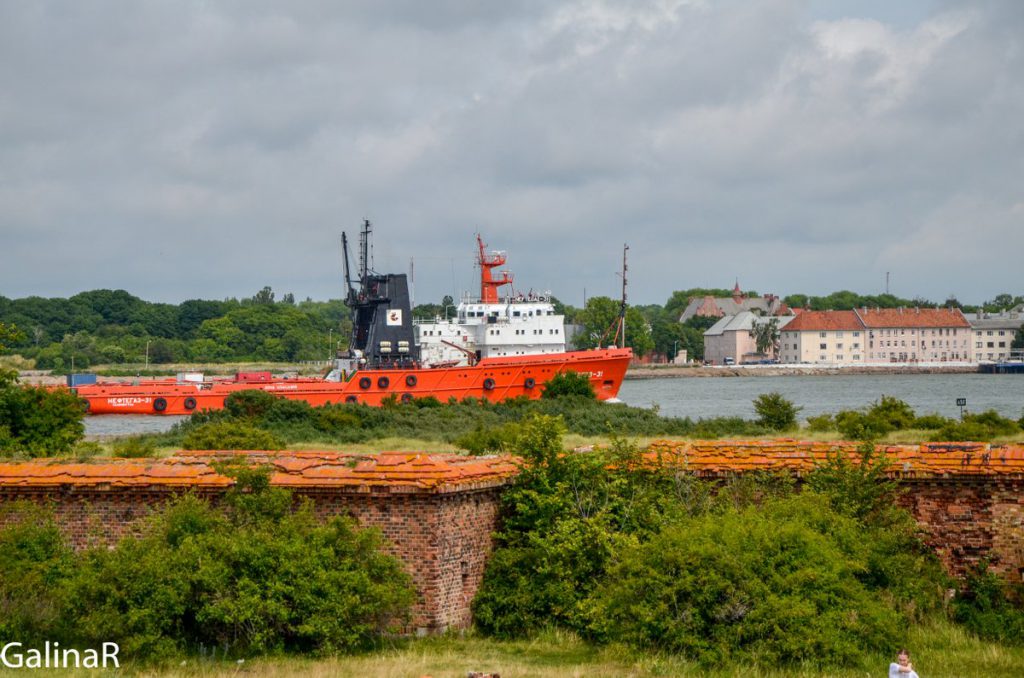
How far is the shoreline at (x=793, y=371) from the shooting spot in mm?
137625

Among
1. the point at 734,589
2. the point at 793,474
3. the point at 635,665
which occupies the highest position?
the point at 793,474

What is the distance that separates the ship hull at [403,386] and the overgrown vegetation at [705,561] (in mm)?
37080

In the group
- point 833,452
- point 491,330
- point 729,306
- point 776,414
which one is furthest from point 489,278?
point 729,306

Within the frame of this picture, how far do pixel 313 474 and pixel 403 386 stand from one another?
130ft

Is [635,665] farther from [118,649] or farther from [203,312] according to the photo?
[203,312]

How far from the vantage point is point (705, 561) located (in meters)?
10.8

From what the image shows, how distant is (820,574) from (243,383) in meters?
46.3

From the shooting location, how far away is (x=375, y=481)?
11.6 m

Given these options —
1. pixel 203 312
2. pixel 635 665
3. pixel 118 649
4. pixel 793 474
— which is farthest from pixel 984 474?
pixel 203 312

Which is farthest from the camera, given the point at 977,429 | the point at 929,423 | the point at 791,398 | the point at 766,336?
the point at 766,336

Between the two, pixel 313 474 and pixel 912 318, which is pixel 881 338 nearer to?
pixel 912 318

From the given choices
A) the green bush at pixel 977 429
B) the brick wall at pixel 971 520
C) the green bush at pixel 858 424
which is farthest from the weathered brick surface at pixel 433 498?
the green bush at pixel 858 424

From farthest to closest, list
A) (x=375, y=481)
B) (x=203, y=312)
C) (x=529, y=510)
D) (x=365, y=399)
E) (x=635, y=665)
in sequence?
(x=203, y=312) → (x=365, y=399) → (x=529, y=510) → (x=375, y=481) → (x=635, y=665)

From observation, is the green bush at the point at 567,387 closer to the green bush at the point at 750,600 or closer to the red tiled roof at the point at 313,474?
the red tiled roof at the point at 313,474
